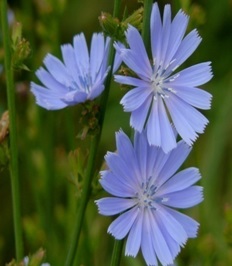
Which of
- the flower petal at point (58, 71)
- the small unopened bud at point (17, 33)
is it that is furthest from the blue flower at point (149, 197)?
the small unopened bud at point (17, 33)

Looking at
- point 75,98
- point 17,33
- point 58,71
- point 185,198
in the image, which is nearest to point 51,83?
point 58,71

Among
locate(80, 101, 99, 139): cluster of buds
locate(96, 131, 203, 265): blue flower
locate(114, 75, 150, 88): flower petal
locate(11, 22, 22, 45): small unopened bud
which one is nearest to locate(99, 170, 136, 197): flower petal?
locate(96, 131, 203, 265): blue flower

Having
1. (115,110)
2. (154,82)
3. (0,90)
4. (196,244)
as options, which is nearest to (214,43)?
(115,110)

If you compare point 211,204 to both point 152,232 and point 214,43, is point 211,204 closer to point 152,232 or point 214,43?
point 214,43

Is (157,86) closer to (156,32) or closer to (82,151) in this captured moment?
(156,32)

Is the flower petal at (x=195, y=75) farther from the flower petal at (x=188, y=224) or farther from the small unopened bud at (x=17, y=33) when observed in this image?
the small unopened bud at (x=17, y=33)

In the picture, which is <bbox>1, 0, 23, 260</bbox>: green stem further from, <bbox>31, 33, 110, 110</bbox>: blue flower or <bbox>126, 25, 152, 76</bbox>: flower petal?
<bbox>126, 25, 152, 76</bbox>: flower petal
